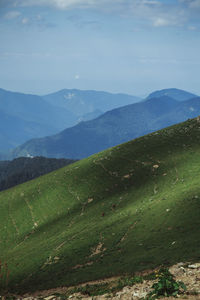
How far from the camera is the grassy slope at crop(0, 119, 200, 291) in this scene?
131 ft

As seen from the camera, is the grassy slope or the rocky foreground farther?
the grassy slope

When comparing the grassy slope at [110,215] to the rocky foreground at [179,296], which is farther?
the grassy slope at [110,215]

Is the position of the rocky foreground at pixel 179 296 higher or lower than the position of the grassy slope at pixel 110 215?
higher

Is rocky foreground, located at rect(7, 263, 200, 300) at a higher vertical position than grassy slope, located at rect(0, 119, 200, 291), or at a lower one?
higher

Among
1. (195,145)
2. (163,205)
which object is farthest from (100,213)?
(195,145)

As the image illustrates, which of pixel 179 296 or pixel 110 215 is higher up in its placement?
pixel 179 296

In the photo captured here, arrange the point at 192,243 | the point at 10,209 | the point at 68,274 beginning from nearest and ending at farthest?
the point at 192,243 < the point at 68,274 < the point at 10,209

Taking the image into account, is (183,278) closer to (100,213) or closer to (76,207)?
(100,213)

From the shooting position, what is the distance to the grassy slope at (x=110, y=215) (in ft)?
131

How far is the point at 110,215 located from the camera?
63.9m

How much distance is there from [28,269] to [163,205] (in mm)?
26431

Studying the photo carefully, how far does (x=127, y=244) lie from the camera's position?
148 ft

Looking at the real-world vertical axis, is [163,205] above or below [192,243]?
below

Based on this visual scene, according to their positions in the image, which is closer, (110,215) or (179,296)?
(179,296)
